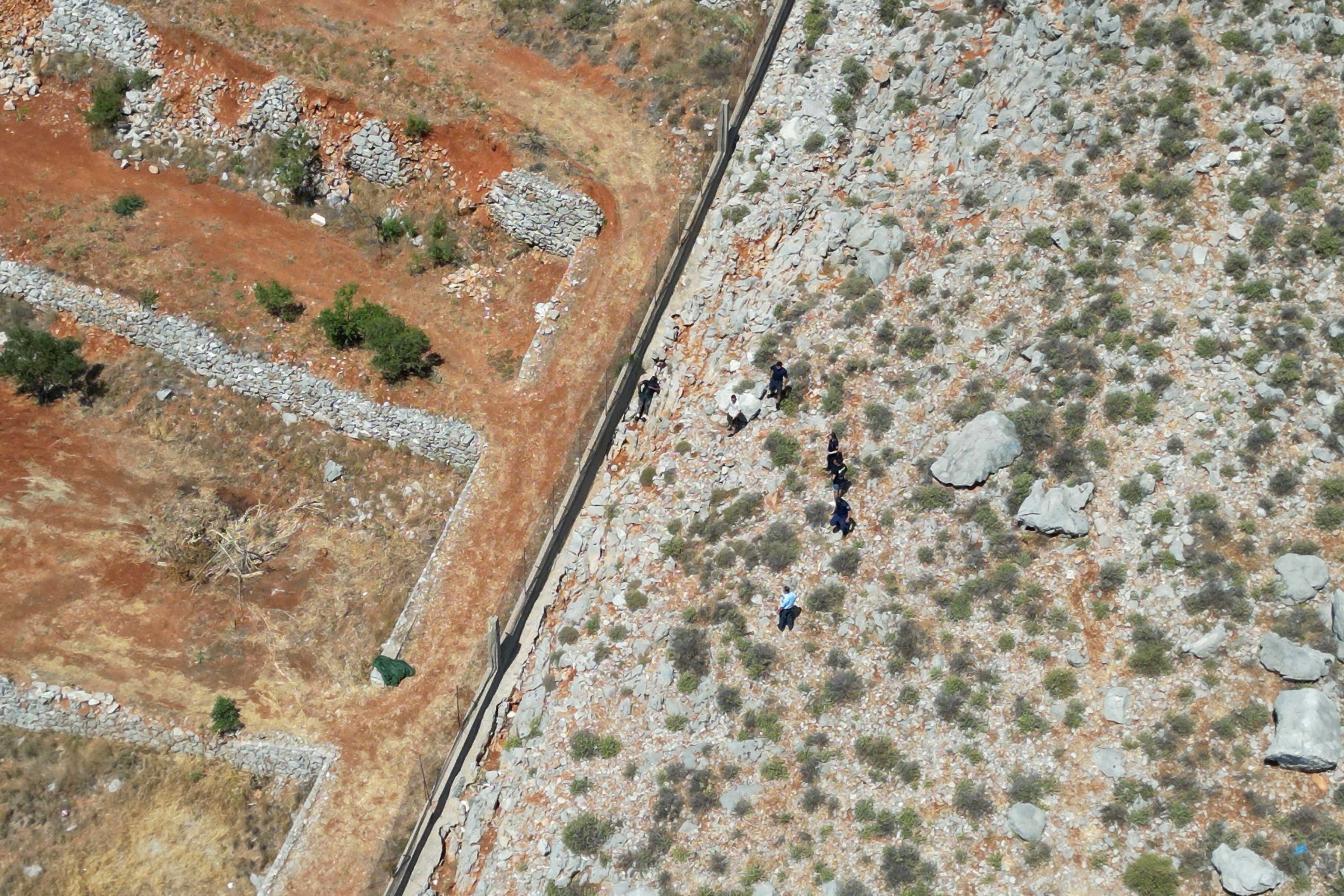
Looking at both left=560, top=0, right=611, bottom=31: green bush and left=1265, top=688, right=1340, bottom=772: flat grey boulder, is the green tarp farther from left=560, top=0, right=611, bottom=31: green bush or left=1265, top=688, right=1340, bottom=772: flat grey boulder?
left=560, top=0, right=611, bottom=31: green bush

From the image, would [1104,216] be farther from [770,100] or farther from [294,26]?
[294,26]

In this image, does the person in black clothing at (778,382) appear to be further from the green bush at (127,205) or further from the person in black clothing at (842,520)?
the green bush at (127,205)

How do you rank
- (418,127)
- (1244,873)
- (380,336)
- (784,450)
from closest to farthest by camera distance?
1. (1244,873)
2. (784,450)
3. (380,336)
4. (418,127)

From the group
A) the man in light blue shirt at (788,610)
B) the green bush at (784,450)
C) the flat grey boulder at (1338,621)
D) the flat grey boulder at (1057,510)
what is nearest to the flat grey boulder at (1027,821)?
the flat grey boulder at (1057,510)

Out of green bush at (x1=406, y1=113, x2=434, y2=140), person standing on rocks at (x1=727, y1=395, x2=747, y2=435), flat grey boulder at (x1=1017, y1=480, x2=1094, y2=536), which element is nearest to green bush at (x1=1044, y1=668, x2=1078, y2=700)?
flat grey boulder at (x1=1017, y1=480, x2=1094, y2=536)

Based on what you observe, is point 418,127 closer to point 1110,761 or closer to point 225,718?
point 225,718

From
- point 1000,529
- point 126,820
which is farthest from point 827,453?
point 126,820
